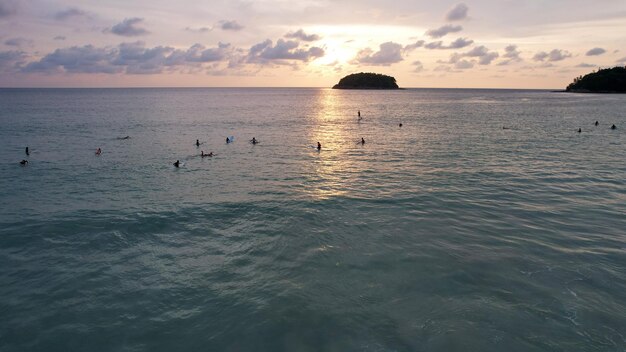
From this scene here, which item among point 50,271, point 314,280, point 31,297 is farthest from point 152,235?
point 314,280

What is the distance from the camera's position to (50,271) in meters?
17.8

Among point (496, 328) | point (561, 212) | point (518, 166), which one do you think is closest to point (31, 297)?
point (496, 328)

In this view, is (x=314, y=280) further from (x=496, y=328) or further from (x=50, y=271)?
(x=50, y=271)

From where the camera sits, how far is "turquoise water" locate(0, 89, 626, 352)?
13.4 m

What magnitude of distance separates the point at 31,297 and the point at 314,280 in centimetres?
1184

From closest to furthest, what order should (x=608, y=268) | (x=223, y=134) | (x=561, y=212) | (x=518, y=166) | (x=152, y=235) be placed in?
(x=608, y=268) → (x=152, y=235) → (x=561, y=212) → (x=518, y=166) → (x=223, y=134)

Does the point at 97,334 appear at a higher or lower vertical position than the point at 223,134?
lower

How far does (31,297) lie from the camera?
15.7 m

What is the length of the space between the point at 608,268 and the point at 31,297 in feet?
82.7

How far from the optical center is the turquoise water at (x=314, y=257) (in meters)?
13.4

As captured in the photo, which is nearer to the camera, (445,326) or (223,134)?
(445,326)

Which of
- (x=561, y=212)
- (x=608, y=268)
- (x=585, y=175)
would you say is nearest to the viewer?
(x=608, y=268)

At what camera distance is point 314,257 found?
1883 cm

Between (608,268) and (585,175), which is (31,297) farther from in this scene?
(585,175)
